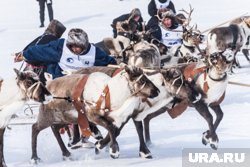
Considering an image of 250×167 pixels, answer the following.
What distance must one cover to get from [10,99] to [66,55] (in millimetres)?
1038

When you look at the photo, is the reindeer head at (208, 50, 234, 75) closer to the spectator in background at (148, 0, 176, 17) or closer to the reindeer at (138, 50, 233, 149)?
the reindeer at (138, 50, 233, 149)

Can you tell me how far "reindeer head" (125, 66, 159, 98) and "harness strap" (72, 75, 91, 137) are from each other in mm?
538

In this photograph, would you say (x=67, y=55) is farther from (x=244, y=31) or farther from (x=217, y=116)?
(x=244, y=31)

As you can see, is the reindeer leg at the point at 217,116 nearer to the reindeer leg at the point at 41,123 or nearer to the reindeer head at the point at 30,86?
the reindeer leg at the point at 41,123

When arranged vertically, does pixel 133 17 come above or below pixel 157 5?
above

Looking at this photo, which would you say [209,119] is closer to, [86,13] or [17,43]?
[17,43]

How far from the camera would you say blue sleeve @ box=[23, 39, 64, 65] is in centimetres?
660

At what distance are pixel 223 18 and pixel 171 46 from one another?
9924 millimetres

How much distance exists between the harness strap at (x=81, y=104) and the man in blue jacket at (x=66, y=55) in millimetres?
557

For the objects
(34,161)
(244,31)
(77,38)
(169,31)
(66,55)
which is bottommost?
(34,161)

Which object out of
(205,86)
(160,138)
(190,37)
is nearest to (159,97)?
(205,86)

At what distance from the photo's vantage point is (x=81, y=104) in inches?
231

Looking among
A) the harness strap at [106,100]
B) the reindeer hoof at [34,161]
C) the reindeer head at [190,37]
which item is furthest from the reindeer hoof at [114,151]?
the reindeer head at [190,37]

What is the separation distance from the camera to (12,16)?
21.8m
